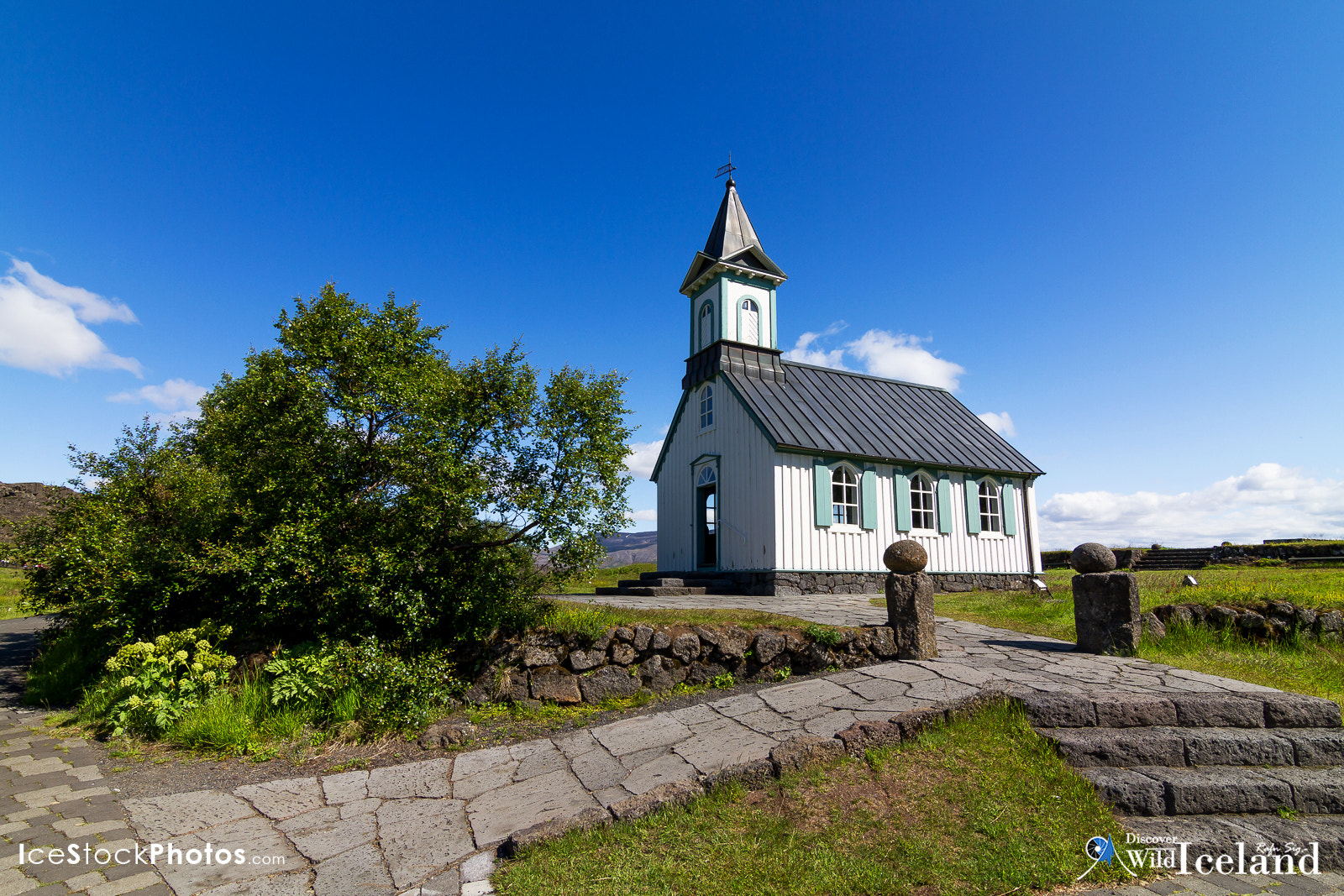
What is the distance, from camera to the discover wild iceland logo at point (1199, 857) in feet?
12.6

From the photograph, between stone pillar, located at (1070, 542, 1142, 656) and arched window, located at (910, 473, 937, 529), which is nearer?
stone pillar, located at (1070, 542, 1142, 656)

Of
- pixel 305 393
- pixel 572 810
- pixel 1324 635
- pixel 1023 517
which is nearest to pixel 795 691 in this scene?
pixel 572 810

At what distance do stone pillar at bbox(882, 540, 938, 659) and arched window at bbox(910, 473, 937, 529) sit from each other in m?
9.43

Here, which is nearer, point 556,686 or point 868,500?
point 556,686

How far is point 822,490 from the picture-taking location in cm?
1479

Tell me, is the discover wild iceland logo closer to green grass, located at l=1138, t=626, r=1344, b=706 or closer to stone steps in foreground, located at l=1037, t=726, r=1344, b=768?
stone steps in foreground, located at l=1037, t=726, r=1344, b=768

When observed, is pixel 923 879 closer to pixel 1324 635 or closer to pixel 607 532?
pixel 607 532

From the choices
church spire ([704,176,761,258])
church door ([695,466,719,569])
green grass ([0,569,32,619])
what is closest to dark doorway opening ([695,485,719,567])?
church door ([695,466,719,569])

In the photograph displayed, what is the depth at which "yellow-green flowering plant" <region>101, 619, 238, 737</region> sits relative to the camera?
6.61 meters

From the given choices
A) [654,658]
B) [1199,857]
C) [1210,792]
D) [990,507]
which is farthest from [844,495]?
[1199,857]

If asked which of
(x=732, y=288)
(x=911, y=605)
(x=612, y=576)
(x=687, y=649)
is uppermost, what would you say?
(x=732, y=288)

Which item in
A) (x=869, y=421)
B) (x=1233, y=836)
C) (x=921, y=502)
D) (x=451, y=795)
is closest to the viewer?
(x=1233, y=836)

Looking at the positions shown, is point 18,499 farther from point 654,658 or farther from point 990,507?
point 990,507

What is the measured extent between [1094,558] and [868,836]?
5125mm
